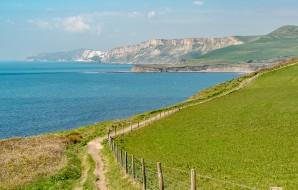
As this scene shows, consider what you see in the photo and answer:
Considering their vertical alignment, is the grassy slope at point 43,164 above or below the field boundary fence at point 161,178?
below

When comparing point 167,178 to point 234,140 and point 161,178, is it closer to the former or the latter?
point 161,178

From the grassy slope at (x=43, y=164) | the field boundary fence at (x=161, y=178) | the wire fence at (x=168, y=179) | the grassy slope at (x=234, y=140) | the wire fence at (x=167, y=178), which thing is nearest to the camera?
the field boundary fence at (x=161, y=178)

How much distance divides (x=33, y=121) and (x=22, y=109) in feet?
111

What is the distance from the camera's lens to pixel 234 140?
177 feet

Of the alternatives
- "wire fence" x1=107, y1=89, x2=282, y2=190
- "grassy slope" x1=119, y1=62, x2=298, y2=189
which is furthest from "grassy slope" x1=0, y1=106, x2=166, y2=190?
"grassy slope" x1=119, y1=62, x2=298, y2=189

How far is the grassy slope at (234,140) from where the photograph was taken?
36.9 metres

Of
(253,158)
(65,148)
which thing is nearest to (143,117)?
(65,148)

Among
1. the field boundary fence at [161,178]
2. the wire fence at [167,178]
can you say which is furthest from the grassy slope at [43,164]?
the wire fence at [167,178]

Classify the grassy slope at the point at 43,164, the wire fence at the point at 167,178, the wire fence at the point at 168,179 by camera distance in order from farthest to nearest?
the grassy slope at the point at 43,164
the wire fence at the point at 168,179
the wire fence at the point at 167,178

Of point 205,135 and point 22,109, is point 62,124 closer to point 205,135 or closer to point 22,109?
point 22,109

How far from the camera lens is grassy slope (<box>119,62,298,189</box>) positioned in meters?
36.9

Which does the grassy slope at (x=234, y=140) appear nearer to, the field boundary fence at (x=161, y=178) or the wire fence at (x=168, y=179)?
the wire fence at (x=168, y=179)

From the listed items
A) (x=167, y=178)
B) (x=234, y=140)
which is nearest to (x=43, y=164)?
(x=167, y=178)

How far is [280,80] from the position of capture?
4884 inches
